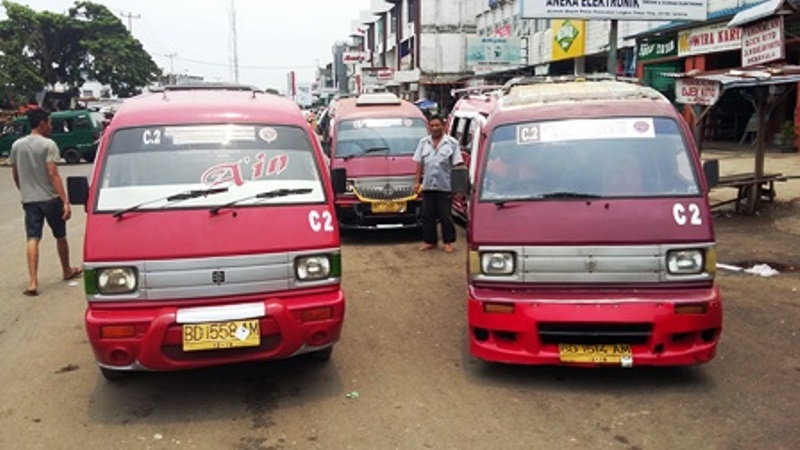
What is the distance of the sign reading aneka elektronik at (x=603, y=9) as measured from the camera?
1416 cm

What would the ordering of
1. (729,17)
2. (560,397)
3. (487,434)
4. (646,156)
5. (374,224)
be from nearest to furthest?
1. (487,434)
2. (560,397)
3. (646,156)
4. (374,224)
5. (729,17)

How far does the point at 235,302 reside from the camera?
14.1 ft

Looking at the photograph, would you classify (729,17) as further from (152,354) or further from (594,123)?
(152,354)

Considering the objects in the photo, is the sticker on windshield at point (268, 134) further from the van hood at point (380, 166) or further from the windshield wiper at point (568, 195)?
the van hood at point (380, 166)

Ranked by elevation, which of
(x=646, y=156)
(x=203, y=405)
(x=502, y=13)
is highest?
(x=502, y=13)

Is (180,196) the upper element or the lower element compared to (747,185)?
upper

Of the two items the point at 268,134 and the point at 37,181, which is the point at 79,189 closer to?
the point at 268,134

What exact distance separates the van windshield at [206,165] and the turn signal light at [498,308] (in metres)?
1.32

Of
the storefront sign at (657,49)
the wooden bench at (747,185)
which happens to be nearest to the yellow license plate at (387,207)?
the wooden bench at (747,185)

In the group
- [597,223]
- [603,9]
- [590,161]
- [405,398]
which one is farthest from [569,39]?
[405,398]

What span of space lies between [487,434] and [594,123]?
2.45 m

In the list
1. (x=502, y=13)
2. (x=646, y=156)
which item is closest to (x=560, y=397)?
(x=646, y=156)

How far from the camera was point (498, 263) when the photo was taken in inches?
186

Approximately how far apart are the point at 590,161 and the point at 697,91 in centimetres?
667
